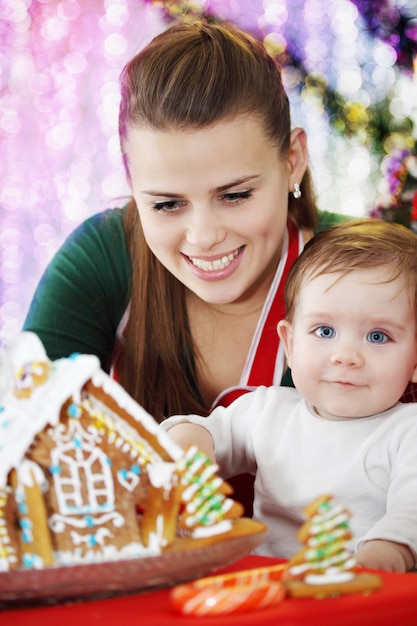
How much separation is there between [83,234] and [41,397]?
114cm

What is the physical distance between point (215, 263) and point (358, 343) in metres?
0.49

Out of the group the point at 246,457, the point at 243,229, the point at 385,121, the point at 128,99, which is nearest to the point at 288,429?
the point at 246,457

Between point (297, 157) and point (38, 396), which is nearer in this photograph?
point (38, 396)

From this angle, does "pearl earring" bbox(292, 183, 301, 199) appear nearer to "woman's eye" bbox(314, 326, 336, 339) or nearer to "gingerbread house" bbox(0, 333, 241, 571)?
"woman's eye" bbox(314, 326, 336, 339)

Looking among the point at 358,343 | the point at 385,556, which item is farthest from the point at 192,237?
the point at 385,556

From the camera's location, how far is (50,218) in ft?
10.6

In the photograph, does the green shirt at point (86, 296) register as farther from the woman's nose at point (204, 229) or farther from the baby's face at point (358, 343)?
the baby's face at point (358, 343)

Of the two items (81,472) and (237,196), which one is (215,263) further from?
(81,472)

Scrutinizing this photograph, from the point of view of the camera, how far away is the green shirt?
2.00 meters

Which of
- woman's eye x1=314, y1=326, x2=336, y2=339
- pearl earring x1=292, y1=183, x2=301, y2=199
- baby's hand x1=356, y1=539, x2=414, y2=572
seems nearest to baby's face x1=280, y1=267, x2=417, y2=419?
woman's eye x1=314, y1=326, x2=336, y2=339

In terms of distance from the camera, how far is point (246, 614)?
2.92 ft

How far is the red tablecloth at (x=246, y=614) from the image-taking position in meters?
0.87

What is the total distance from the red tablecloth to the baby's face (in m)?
0.45

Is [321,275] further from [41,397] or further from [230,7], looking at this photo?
[230,7]
